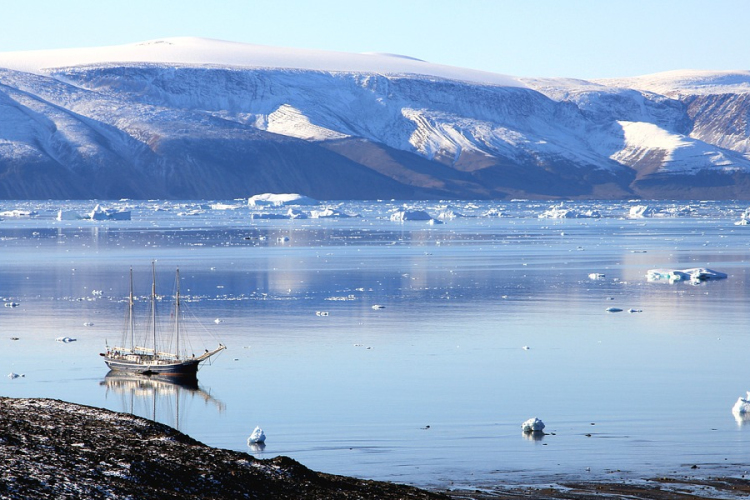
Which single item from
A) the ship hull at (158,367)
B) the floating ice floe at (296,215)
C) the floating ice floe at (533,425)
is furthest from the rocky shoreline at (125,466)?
the floating ice floe at (296,215)

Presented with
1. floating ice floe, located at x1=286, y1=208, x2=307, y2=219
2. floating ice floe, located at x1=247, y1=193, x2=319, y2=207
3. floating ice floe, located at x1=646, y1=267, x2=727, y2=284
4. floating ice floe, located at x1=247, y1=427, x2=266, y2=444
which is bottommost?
floating ice floe, located at x1=247, y1=427, x2=266, y2=444

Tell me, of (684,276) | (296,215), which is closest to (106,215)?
(296,215)

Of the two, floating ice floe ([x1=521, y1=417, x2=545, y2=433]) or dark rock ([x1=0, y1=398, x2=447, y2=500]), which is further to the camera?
floating ice floe ([x1=521, y1=417, x2=545, y2=433])

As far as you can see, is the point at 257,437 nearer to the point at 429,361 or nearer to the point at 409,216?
the point at 429,361

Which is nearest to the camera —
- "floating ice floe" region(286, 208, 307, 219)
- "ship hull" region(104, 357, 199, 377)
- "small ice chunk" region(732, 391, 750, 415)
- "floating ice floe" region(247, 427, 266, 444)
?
"floating ice floe" region(247, 427, 266, 444)

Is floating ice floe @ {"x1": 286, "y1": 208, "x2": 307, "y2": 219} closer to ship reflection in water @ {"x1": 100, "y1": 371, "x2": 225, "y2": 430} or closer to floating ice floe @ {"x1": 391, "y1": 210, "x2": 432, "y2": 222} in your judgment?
floating ice floe @ {"x1": 391, "y1": 210, "x2": 432, "y2": 222}

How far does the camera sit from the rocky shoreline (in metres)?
8.38

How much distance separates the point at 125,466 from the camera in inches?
350

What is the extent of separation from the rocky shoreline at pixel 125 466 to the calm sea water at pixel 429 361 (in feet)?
10.2

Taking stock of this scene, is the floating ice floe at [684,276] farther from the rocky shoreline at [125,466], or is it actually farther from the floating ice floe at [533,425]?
the rocky shoreline at [125,466]

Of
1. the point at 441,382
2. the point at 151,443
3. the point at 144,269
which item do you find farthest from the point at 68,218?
the point at 151,443

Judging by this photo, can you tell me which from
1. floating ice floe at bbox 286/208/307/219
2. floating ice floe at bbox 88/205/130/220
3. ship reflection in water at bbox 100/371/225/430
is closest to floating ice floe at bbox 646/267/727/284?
ship reflection in water at bbox 100/371/225/430

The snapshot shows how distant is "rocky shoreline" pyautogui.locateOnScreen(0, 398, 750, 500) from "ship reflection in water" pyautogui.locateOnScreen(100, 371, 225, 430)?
6231 mm

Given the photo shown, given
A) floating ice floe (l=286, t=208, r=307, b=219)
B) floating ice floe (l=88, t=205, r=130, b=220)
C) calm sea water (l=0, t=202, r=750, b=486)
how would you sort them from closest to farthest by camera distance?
calm sea water (l=0, t=202, r=750, b=486), floating ice floe (l=88, t=205, r=130, b=220), floating ice floe (l=286, t=208, r=307, b=219)
